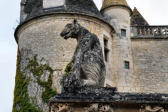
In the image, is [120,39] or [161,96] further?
[120,39]

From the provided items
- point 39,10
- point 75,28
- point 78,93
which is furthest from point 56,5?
point 78,93

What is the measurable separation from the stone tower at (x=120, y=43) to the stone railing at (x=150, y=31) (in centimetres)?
61

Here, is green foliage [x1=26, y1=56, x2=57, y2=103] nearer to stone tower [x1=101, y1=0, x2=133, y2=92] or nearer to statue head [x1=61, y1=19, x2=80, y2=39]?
stone tower [x1=101, y1=0, x2=133, y2=92]

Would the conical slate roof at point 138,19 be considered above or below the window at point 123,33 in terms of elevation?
above

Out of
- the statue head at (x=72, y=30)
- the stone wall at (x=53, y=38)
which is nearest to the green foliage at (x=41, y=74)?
the stone wall at (x=53, y=38)

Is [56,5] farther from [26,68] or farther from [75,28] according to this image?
[75,28]

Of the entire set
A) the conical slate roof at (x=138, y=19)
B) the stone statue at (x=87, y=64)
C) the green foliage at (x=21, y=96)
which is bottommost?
the green foliage at (x=21, y=96)

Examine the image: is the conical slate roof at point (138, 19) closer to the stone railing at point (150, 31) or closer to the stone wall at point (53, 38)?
the stone railing at point (150, 31)

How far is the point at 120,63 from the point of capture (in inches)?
963

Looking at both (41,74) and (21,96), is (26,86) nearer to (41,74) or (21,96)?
(21,96)

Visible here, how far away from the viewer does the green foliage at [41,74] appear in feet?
67.0

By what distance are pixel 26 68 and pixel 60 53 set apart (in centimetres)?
221

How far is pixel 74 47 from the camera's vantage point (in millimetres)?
21641

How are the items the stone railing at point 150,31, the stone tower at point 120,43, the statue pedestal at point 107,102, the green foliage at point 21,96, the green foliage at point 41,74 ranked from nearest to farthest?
1. the statue pedestal at point 107,102
2. the green foliage at point 41,74
3. the green foliage at point 21,96
4. the stone tower at point 120,43
5. the stone railing at point 150,31
